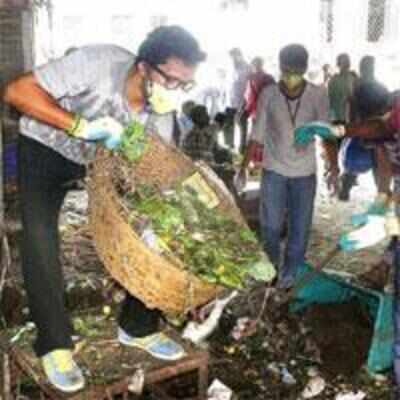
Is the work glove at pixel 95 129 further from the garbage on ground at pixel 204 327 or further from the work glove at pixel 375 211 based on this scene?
the garbage on ground at pixel 204 327

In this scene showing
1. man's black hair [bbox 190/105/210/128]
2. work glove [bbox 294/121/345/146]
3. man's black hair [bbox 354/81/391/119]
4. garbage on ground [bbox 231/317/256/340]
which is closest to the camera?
garbage on ground [bbox 231/317/256/340]

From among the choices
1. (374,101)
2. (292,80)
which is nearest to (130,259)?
(292,80)

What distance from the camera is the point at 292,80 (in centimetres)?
559

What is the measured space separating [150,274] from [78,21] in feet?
56.7

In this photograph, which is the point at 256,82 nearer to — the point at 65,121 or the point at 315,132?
the point at 315,132

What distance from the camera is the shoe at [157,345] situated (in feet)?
12.7

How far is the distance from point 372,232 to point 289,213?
2.03 meters

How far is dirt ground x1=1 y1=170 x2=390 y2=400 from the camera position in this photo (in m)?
4.42

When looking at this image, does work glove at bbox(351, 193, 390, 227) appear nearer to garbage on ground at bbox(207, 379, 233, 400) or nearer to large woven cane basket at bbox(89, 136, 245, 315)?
large woven cane basket at bbox(89, 136, 245, 315)

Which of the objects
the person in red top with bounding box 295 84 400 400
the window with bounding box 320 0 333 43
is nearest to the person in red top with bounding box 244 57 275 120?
the window with bounding box 320 0 333 43

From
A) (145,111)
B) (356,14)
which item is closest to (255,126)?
(145,111)

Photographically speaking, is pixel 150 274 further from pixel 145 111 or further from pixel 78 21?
pixel 78 21

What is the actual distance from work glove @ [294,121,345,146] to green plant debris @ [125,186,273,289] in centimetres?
154

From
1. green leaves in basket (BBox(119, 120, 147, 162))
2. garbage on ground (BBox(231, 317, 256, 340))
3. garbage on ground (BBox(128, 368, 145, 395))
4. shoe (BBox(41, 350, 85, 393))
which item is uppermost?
green leaves in basket (BBox(119, 120, 147, 162))
